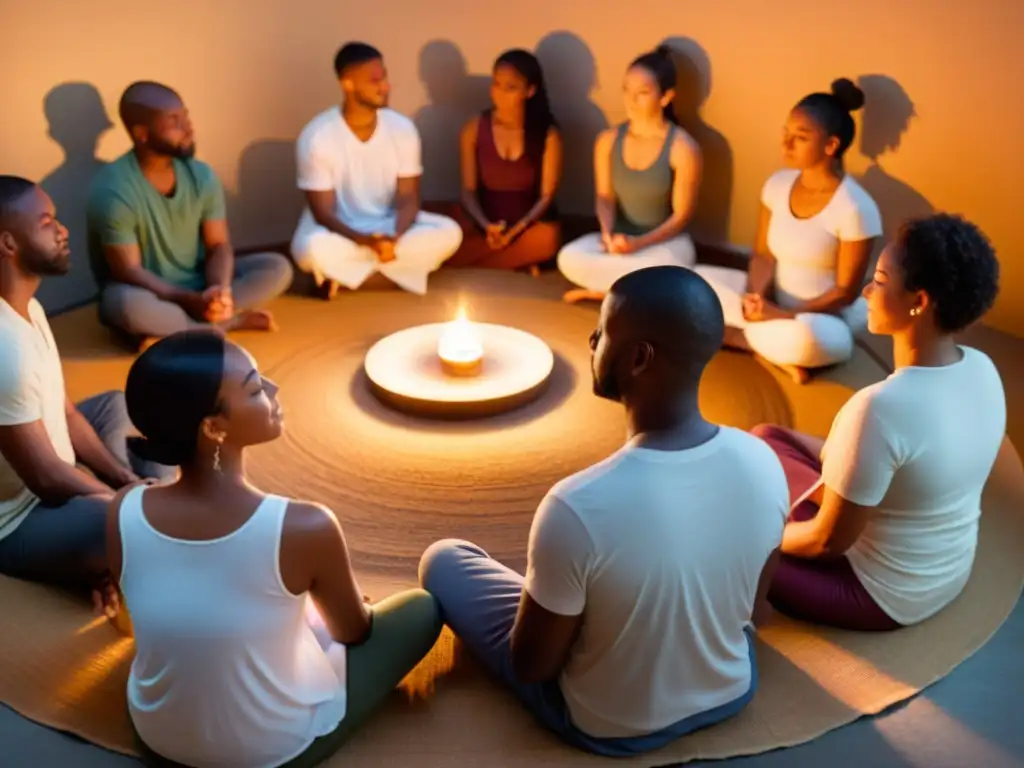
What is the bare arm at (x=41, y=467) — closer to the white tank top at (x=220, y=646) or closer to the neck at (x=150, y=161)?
the white tank top at (x=220, y=646)

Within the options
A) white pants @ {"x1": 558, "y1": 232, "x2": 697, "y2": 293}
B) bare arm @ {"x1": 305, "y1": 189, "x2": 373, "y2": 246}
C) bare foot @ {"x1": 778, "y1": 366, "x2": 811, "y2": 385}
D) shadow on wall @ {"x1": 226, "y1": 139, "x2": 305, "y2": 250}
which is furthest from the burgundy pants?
shadow on wall @ {"x1": 226, "y1": 139, "x2": 305, "y2": 250}

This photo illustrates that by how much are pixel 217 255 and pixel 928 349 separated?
326cm

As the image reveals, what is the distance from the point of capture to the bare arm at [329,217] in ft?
17.3

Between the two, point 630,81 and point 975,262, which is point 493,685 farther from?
point 630,81

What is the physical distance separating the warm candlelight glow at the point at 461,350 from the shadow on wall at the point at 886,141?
2.11 meters

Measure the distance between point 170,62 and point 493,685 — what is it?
403 cm

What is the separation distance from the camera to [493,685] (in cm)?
274

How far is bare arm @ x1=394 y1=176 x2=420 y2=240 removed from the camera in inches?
214

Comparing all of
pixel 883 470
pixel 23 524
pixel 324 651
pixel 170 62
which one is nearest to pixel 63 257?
pixel 23 524

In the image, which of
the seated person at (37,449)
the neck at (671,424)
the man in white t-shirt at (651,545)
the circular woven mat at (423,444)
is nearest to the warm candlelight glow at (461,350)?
the circular woven mat at (423,444)

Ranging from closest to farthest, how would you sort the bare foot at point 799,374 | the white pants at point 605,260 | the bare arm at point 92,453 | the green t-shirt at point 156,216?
the bare arm at point 92,453 < the bare foot at point 799,374 < the green t-shirt at point 156,216 < the white pants at point 605,260

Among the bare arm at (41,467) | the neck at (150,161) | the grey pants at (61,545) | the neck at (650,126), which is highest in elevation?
the neck at (650,126)

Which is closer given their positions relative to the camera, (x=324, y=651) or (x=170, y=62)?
(x=324, y=651)

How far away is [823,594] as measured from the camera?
2855 mm
